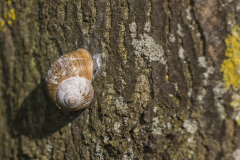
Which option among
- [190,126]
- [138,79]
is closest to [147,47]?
[138,79]

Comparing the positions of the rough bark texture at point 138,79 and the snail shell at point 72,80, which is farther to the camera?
the snail shell at point 72,80

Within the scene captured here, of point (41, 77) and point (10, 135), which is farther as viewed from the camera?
point (10, 135)

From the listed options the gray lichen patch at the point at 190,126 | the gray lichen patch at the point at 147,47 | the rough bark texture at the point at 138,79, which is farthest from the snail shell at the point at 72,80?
the gray lichen patch at the point at 190,126

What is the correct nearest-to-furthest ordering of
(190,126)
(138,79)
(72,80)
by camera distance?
1. (190,126)
2. (138,79)
3. (72,80)

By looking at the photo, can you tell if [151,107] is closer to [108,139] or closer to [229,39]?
[108,139]

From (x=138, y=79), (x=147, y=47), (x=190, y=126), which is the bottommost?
(x=190, y=126)

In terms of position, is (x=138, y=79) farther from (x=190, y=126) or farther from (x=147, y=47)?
(x=190, y=126)

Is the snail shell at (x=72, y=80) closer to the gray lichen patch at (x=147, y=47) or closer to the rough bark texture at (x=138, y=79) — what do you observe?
the rough bark texture at (x=138, y=79)

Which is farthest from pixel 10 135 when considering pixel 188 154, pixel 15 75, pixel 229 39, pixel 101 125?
pixel 229 39
